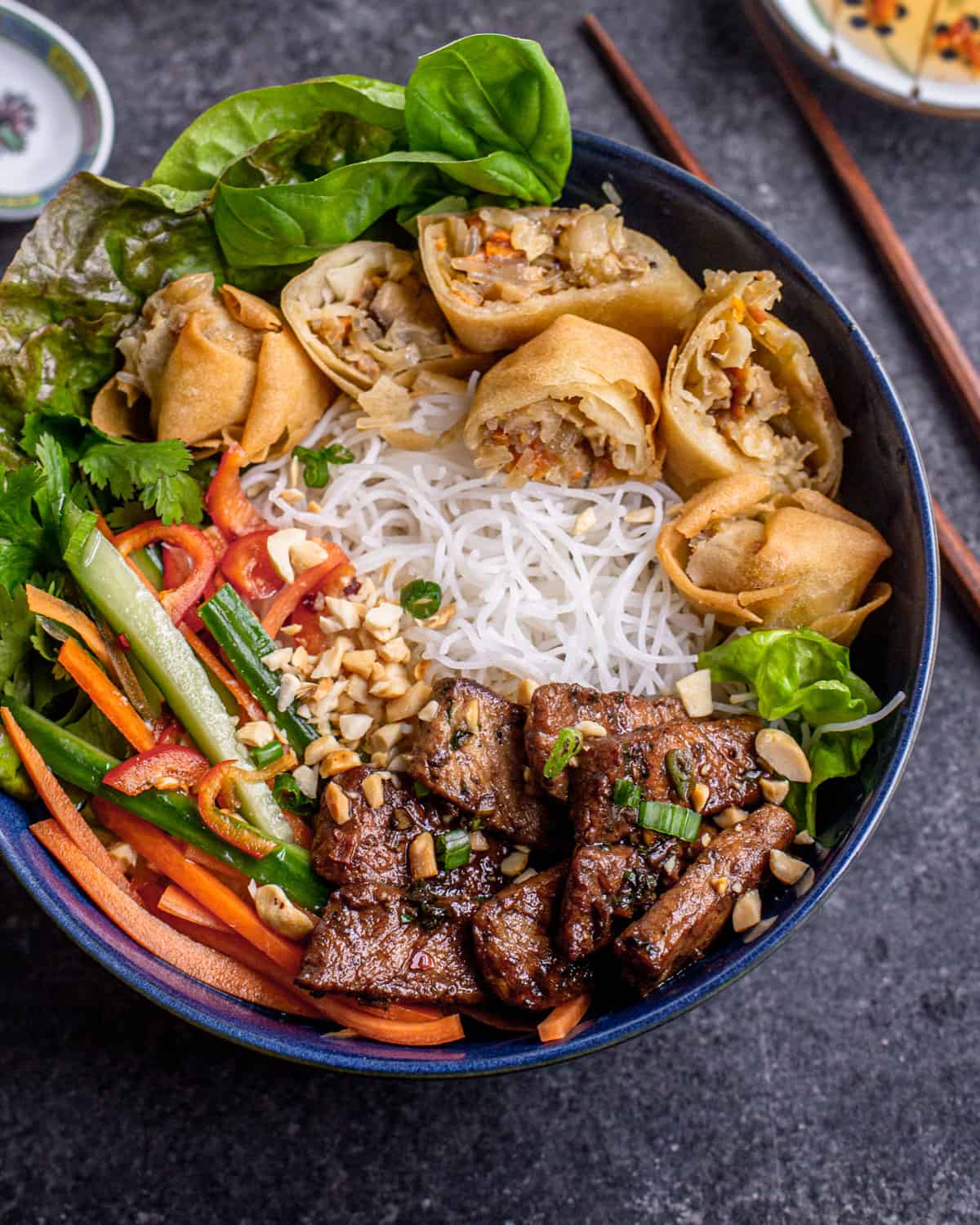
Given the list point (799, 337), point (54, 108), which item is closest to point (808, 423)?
point (799, 337)

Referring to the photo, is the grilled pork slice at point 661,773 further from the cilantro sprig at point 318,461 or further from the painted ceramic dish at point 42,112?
the painted ceramic dish at point 42,112

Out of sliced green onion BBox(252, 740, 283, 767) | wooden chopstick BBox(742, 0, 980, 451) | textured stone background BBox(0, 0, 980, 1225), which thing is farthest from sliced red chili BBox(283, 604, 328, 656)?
wooden chopstick BBox(742, 0, 980, 451)

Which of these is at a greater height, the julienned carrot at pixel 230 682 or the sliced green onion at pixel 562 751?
the julienned carrot at pixel 230 682

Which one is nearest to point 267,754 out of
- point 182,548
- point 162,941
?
point 162,941

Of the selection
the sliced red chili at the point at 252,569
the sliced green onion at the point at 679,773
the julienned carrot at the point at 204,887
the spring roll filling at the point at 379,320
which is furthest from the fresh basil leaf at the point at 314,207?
the sliced green onion at the point at 679,773

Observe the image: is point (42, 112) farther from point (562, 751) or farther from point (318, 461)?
point (562, 751)

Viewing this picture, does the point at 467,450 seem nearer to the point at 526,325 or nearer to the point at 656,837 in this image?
the point at 526,325
